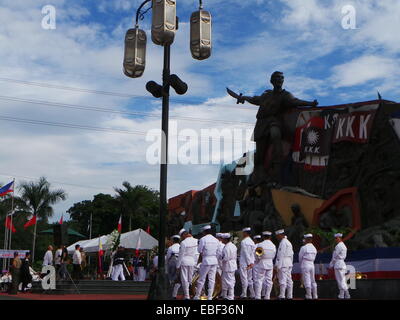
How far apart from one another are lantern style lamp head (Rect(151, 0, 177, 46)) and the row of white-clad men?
16.8ft

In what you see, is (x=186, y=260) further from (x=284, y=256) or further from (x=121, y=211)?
(x=121, y=211)

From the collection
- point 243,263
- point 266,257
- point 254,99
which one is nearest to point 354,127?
point 254,99

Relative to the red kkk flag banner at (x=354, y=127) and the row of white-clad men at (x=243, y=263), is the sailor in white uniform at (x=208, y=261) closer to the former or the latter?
the row of white-clad men at (x=243, y=263)

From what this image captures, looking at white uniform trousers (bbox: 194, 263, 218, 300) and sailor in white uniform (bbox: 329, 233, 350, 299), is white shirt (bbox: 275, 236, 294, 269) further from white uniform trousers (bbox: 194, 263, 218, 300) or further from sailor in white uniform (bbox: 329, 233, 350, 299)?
white uniform trousers (bbox: 194, 263, 218, 300)

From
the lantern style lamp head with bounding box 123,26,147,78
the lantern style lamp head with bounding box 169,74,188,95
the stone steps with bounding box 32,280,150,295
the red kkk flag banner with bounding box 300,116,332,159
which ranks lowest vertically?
the stone steps with bounding box 32,280,150,295

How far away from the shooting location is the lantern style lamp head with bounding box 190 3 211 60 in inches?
518

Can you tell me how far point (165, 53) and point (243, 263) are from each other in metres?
6.16

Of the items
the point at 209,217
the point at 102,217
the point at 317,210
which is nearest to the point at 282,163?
the point at 317,210

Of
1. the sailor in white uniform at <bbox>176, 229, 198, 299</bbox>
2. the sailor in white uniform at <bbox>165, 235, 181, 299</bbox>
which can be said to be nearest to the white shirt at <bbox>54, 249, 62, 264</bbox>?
the sailor in white uniform at <bbox>165, 235, 181, 299</bbox>

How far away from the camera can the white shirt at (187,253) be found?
1455 centimetres

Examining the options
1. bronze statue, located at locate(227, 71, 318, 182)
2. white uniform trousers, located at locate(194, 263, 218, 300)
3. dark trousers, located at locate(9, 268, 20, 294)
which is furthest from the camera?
bronze statue, located at locate(227, 71, 318, 182)

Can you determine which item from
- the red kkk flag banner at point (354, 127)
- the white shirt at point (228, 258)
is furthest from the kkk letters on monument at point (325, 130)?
the white shirt at point (228, 258)
